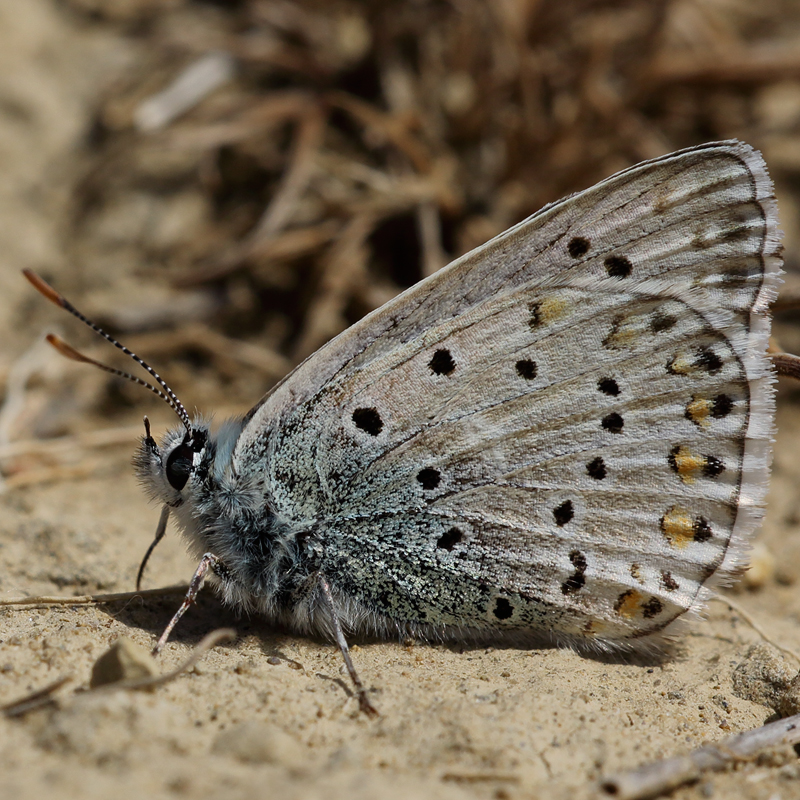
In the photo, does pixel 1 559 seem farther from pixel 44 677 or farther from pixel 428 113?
pixel 428 113

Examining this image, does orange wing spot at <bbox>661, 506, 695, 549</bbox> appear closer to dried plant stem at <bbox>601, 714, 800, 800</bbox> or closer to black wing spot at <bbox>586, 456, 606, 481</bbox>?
black wing spot at <bbox>586, 456, 606, 481</bbox>

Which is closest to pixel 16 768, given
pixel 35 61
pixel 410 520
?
pixel 410 520

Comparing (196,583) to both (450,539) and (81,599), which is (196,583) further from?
(450,539)

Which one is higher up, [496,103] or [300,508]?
[496,103]

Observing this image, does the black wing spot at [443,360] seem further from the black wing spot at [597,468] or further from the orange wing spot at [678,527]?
the orange wing spot at [678,527]

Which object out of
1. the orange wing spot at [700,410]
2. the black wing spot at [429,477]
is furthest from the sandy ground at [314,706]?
the orange wing spot at [700,410]

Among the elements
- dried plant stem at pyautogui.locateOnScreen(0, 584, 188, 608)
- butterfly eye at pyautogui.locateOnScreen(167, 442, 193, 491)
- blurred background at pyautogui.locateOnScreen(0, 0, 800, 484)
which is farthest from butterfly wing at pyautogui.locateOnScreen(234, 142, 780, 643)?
blurred background at pyautogui.locateOnScreen(0, 0, 800, 484)
